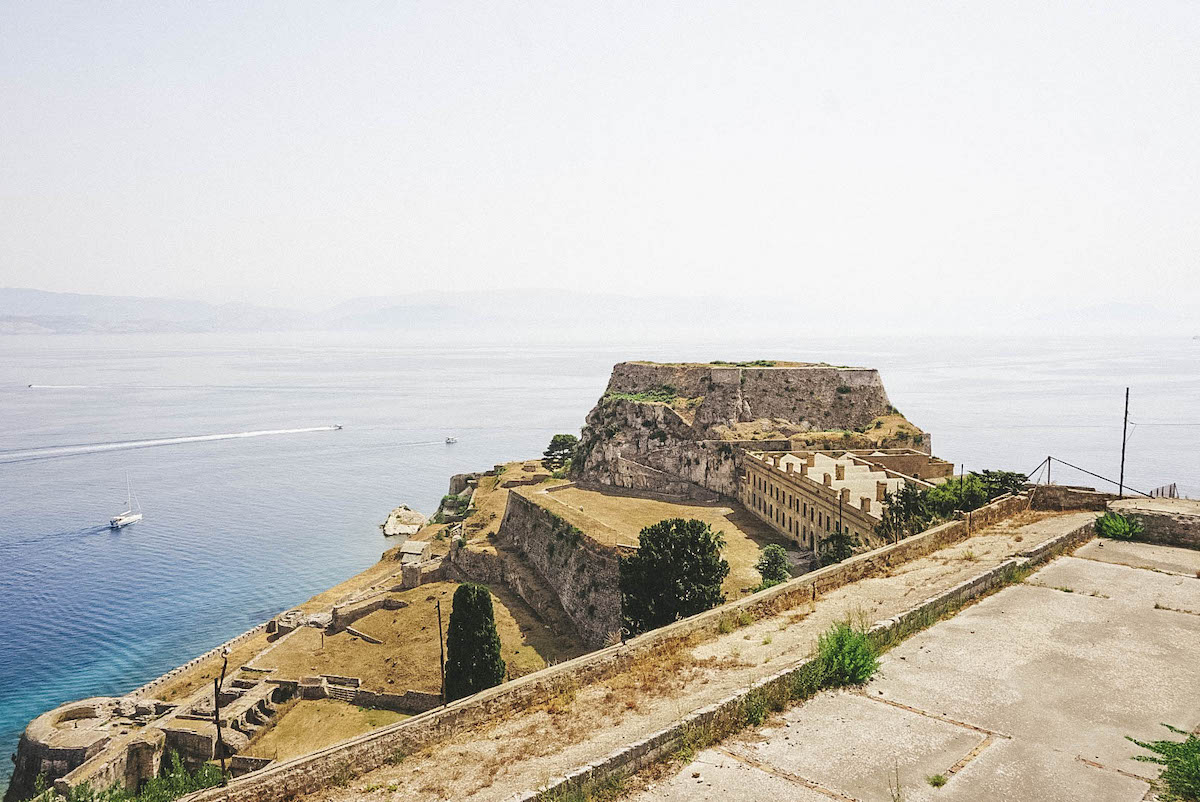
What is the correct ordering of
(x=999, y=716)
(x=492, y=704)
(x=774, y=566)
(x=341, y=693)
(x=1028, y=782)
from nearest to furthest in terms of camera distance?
(x=1028, y=782), (x=999, y=716), (x=492, y=704), (x=774, y=566), (x=341, y=693)

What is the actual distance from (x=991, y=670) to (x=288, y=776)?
9925mm

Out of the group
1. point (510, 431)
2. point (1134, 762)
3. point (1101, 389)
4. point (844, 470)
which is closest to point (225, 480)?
point (510, 431)

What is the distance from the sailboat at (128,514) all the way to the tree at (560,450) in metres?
44.3

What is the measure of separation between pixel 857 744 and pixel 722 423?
51.7m

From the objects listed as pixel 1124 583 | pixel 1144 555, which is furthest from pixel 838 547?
pixel 1124 583

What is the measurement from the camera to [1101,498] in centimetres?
1977

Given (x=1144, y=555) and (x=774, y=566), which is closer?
(x=1144, y=555)

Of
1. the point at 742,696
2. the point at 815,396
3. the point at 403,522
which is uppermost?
the point at 742,696

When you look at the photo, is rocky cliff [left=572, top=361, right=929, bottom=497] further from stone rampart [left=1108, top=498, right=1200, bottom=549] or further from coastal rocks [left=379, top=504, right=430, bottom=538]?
stone rampart [left=1108, top=498, right=1200, bottom=549]

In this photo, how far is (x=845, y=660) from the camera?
10430 mm

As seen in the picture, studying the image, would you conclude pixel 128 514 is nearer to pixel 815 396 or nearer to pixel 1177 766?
pixel 815 396

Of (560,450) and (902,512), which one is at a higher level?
(902,512)

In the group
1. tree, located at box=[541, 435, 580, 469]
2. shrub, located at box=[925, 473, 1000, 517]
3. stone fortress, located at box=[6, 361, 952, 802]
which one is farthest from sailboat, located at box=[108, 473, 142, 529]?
shrub, located at box=[925, 473, 1000, 517]

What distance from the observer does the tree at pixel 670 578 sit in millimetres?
26500
